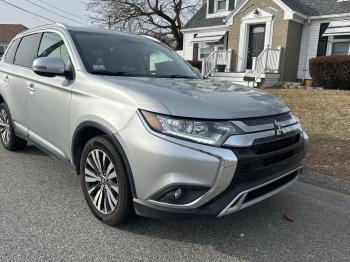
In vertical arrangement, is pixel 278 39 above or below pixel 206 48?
above

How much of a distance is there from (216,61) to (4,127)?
15342 millimetres

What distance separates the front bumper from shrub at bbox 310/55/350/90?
12281mm

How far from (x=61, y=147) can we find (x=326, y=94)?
10.8 meters

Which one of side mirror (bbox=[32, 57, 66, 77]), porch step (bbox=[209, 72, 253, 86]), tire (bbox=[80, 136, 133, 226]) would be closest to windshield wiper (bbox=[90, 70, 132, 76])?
side mirror (bbox=[32, 57, 66, 77])

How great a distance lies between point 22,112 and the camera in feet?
15.2

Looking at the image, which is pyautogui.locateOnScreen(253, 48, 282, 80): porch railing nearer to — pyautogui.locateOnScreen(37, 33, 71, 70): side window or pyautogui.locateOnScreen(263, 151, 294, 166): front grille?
pyautogui.locateOnScreen(37, 33, 71, 70): side window

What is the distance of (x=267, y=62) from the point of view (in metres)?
16.7

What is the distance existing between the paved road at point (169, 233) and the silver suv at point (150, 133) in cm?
26

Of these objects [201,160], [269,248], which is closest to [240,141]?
[201,160]

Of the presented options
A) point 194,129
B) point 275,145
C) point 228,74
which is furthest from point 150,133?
point 228,74

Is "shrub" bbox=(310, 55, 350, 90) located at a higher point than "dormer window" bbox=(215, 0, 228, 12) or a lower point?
lower

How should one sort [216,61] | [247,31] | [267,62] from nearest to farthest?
1. [267,62]
2. [247,31]
3. [216,61]

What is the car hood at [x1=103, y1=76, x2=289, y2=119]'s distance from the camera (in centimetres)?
277

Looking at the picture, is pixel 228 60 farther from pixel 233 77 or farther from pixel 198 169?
pixel 198 169
